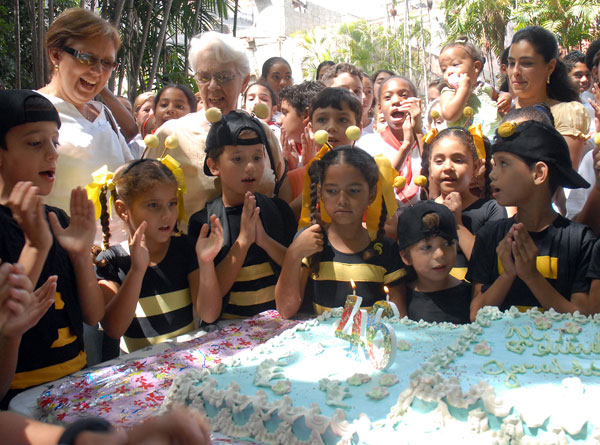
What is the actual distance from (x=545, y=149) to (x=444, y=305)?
817 mm

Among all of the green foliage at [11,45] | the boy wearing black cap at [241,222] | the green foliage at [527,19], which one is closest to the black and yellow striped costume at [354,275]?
the boy wearing black cap at [241,222]

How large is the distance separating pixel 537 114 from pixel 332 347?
169 cm

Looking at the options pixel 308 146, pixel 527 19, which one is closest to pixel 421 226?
pixel 308 146

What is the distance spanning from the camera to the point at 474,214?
9.65 feet

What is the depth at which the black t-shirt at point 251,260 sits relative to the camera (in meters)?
2.77

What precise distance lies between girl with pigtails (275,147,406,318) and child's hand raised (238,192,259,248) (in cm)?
20

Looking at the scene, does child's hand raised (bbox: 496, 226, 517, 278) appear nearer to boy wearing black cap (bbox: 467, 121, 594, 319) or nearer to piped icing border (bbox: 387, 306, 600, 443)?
boy wearing black cap (bbox: 467, 121, 594, 319)

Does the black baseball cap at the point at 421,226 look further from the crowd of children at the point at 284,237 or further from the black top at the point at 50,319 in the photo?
the black top at the point at 50,319

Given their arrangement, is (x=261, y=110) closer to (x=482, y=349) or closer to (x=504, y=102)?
(x=482, y=349)

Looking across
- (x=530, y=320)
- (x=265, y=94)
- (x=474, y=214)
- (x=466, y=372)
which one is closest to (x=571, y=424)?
(x=466, y=372)

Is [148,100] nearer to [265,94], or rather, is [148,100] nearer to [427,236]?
[265,94]

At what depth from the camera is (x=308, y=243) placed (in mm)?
2553

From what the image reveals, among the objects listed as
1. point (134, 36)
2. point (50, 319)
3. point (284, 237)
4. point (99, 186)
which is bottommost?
point (50, 319)

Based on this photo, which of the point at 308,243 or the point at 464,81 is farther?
the point at 464,81
